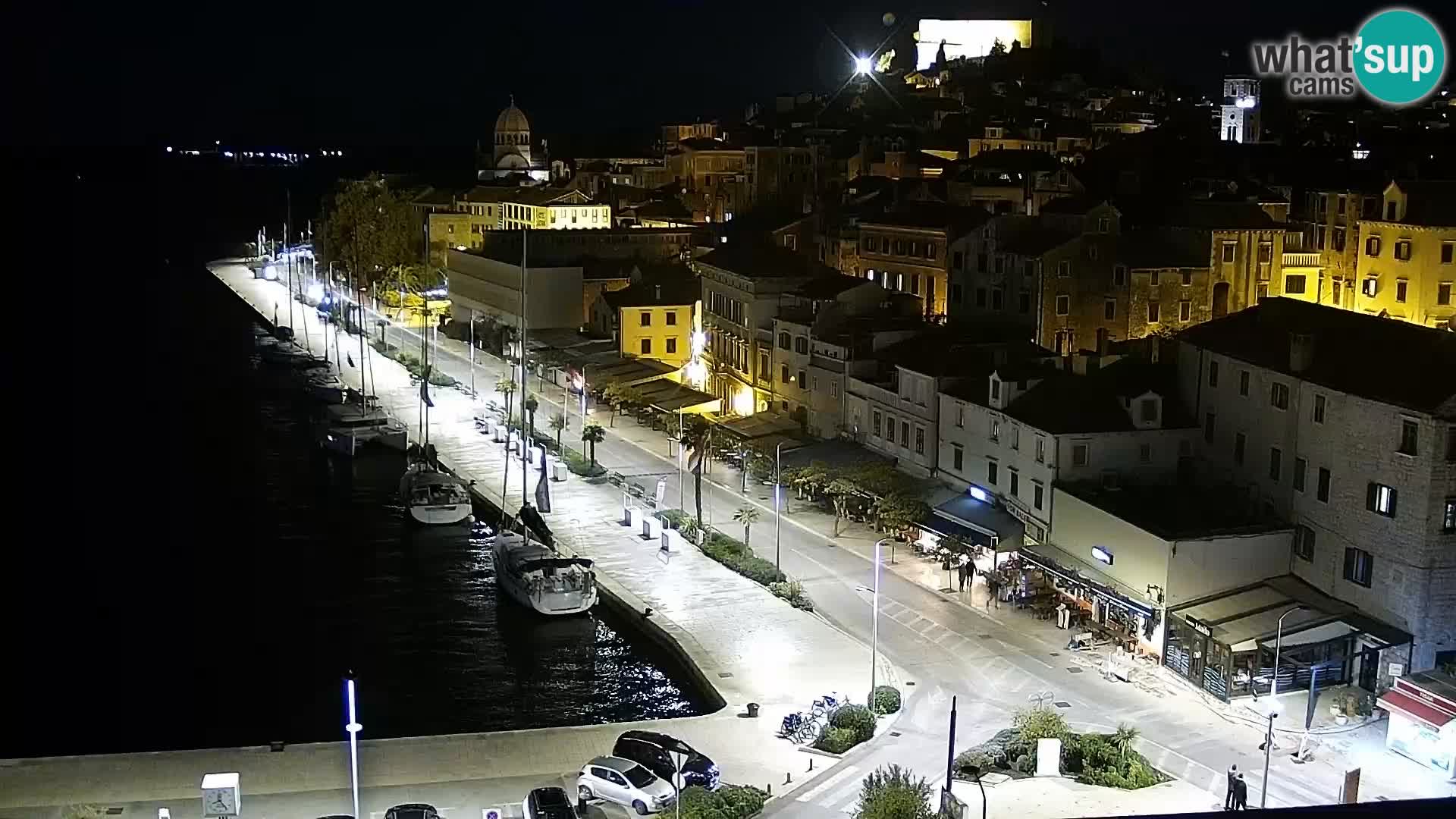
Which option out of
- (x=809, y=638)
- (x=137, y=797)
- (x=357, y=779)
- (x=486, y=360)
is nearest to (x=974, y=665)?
(x=809, y=638)

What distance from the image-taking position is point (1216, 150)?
71.3 m

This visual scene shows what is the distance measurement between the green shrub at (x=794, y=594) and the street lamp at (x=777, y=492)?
1.03 meters

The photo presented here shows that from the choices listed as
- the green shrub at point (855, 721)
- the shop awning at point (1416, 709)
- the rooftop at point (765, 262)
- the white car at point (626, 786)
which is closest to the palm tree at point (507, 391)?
the rooftop at point (765, 262)

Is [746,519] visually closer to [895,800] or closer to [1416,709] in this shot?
[1416,709]

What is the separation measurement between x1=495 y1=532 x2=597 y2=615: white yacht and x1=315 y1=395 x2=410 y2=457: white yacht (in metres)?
18.4

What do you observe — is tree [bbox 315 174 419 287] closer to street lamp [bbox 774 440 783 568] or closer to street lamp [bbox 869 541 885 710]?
street lamp [bbox 774 440 783 568]

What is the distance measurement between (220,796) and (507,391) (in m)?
34.8

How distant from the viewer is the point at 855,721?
24.3 metres

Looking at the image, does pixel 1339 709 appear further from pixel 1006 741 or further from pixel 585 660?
pixel 585 660

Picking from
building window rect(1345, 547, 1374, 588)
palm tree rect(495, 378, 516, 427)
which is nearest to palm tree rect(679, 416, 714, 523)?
palm tree rect(495, 378, 516, 427)

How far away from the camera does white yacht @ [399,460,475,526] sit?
43.2 m

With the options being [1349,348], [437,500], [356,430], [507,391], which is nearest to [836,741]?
[1349,348]

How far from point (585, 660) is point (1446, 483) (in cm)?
1588

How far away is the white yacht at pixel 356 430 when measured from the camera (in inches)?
2084
